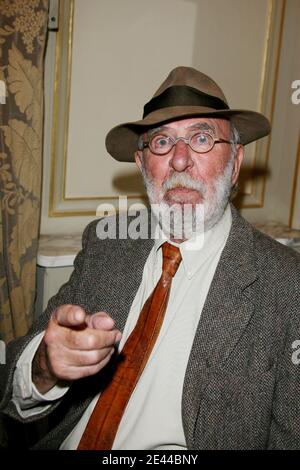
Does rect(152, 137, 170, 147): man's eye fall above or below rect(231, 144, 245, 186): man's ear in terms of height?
above

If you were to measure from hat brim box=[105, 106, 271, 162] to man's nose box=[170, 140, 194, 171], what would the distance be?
0.08m

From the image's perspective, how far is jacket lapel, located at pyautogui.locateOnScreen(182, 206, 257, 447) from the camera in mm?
1192

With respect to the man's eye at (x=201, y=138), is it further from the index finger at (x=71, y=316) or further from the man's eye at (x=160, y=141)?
the index finger at (x=71, y=316)

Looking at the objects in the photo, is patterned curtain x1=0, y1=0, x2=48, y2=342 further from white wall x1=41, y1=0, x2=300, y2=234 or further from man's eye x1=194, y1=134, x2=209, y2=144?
man's eye x1=194, y1=134, x2=209, y2=144

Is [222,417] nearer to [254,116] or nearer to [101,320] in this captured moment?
[101,320]

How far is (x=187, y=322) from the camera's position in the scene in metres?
1.30

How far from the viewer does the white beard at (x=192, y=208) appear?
1.35 meters

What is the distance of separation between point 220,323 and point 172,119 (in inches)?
23.7

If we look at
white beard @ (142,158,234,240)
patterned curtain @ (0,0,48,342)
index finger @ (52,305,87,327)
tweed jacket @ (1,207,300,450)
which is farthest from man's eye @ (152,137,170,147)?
index finger @ (52,305,87,327)

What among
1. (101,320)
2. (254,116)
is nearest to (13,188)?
(254,116)

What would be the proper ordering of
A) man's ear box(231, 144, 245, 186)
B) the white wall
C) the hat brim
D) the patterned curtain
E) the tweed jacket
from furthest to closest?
the white wall → the patterned curtain → man's ear box(231, 144, 245, 186) → the hat brim → the tweed jacket

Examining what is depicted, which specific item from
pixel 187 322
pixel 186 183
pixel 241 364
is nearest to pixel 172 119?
pixel 186 183

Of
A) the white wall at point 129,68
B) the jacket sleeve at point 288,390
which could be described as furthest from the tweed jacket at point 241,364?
the white wall at point 129,68
